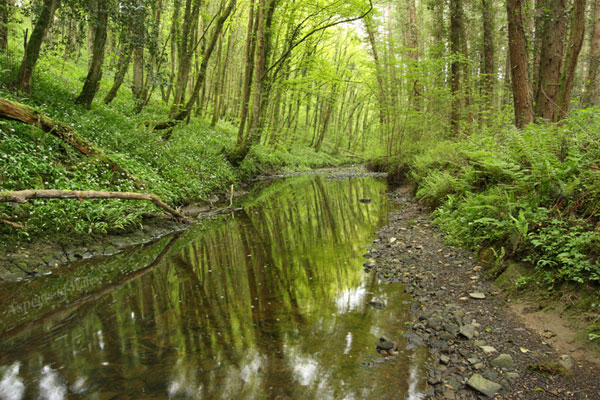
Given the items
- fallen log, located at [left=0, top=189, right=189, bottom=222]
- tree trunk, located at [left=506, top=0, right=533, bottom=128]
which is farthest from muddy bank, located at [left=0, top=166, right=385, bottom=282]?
tree trunk, located at [left=506, top=0, right=533, bottom=128]

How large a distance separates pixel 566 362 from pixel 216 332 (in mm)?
3492

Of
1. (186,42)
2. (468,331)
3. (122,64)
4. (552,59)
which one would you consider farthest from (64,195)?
(552,59)

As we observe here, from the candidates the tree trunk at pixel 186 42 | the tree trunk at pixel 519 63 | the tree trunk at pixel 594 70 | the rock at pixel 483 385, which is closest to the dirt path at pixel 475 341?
the rock at pixel 483 385

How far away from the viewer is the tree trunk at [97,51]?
9.72 meters

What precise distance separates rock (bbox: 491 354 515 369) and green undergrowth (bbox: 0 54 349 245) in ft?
22.8

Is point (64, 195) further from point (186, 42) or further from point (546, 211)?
point (186, 42)

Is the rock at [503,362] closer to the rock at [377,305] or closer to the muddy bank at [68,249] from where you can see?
the rock at [377,305]

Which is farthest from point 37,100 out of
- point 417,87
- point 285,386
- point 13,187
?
point 417,87

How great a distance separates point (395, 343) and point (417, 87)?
13118 mm

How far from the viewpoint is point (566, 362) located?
2932 mm

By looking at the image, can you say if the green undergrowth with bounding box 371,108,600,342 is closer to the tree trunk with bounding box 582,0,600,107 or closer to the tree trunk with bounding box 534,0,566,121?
the tree trunk with bounding box 534,0,566,121

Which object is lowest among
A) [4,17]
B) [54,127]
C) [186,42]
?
[54,127]

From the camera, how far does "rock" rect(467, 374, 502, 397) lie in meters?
2.79

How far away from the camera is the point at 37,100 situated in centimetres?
913
